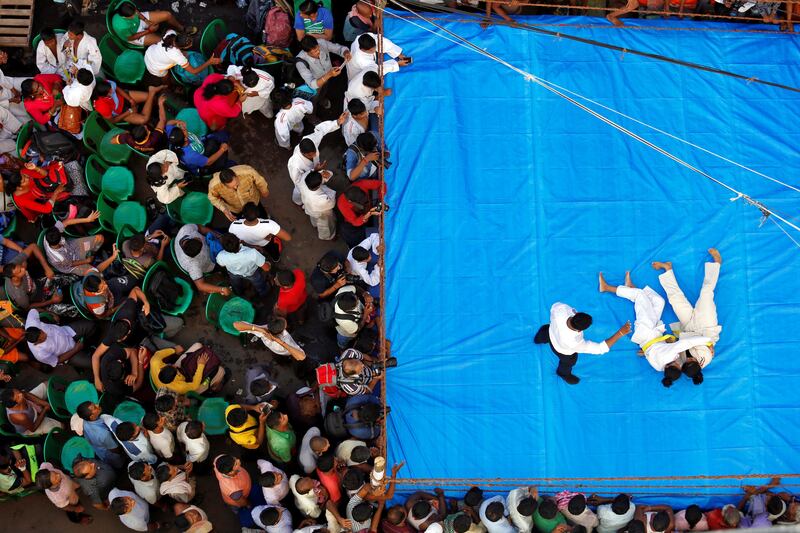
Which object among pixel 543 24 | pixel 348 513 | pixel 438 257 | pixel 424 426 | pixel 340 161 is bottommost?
pixel 348 513

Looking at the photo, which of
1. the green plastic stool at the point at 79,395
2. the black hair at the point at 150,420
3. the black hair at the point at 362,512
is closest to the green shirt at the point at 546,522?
the black hair at the point at 362,512

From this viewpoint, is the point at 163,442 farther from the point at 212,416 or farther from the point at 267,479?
the point at 267,479

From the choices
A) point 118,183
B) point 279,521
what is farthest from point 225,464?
point 118,183

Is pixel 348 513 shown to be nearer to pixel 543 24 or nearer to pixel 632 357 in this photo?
pixel 632 357

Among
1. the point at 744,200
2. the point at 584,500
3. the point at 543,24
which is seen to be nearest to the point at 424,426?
the point at 584,500

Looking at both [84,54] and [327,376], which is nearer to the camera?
[327,376]

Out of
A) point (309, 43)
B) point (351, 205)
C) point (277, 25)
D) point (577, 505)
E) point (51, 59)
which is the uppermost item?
point (277, 25)

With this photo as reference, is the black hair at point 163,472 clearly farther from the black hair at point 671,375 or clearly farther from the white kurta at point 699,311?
the white kurta at point 699,311
